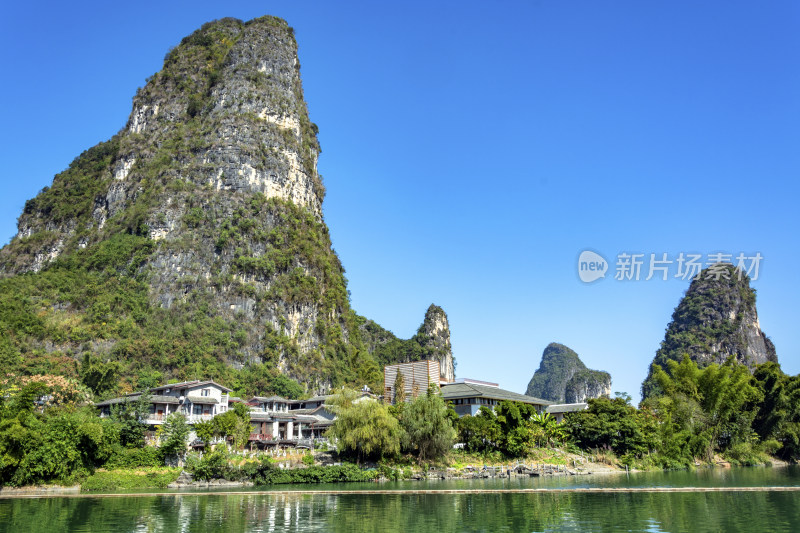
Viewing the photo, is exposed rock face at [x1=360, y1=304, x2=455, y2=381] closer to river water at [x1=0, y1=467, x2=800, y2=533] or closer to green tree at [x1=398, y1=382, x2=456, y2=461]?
green tree at [x1=398, y1=382, x2=456, y2=461]

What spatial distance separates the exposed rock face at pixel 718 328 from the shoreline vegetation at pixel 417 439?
67.5 meters

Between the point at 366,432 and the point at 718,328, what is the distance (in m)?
116

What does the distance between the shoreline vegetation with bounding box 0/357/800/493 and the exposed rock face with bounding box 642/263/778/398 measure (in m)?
67.5

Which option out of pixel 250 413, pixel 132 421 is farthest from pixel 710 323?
pixel 132 421

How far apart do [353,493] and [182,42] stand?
12342 centimetres

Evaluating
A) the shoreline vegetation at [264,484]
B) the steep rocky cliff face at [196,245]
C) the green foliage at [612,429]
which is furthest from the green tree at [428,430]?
the steep rocky cliff face at [196,245]

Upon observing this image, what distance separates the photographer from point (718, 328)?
429 feet

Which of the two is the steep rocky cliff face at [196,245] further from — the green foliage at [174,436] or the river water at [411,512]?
the river water at [411,512]

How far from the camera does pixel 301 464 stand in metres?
44.0

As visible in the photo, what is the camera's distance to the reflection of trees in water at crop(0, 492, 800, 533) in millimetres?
20109

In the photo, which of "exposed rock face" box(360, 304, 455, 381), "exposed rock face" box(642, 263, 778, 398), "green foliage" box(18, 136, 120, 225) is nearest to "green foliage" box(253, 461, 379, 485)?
"exposed rock face" box(360, 304, 455, 381)

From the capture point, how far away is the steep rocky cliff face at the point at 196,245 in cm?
7700

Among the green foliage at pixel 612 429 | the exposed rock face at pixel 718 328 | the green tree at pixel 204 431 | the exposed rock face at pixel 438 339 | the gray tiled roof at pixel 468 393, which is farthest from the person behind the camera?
the exposed rock face at pixel 438 339

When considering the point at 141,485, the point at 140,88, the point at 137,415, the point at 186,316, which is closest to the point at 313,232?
the point at 186,316
